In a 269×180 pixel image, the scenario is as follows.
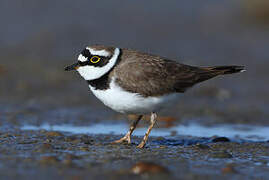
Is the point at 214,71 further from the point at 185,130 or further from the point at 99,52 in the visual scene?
the point at 99,52

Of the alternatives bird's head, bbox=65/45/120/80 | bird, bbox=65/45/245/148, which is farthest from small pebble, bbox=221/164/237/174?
bird's head, bbox=65/45/120/80

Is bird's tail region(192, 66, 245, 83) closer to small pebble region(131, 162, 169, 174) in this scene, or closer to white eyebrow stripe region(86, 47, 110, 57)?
white eyebrow stripe region(86, 47, 110, 57)

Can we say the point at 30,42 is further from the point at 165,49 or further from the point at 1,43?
the point at 165,49

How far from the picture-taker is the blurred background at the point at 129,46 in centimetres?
1109

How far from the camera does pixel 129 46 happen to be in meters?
15.2

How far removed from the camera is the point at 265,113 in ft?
36.5

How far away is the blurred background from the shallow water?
0.45 m

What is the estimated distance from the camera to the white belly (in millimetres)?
7480

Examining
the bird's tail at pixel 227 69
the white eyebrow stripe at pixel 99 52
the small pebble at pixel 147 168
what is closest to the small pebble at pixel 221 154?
the small pebble at pixel 147 168

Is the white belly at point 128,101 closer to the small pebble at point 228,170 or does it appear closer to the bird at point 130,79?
the bird at point 130,79

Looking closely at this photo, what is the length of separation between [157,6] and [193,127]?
8.65 metres

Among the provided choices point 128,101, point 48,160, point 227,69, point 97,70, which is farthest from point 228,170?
point 227,69

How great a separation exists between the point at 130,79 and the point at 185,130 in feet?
8.07

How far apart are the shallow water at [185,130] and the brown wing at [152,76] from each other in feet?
4.79
